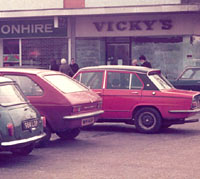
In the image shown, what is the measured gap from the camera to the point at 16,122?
8570 mm

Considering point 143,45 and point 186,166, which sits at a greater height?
point 143,45

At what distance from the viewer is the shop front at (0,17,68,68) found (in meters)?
26.5

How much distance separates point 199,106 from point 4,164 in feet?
18.7

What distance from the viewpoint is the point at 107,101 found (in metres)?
13.0

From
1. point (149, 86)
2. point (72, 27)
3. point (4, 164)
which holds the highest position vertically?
point (72, 27)

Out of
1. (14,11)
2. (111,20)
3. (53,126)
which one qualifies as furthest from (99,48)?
(53,126)

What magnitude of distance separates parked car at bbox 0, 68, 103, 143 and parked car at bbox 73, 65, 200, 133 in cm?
175

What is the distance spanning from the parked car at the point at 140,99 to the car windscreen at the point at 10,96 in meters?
4.02

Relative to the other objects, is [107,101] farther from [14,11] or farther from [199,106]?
[14,11]

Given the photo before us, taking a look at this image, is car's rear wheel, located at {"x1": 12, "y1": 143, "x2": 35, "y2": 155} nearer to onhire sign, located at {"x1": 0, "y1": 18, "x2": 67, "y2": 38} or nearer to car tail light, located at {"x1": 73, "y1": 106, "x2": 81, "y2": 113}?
car tail light, located at {"x1": 73, "y1": 106, "x2": 81, "y2": 113}

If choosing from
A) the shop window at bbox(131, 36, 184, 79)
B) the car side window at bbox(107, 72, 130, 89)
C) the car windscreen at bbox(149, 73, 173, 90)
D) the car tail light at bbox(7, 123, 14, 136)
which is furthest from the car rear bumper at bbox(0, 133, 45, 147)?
the shop window at bbox(131, 36, 184, 79)

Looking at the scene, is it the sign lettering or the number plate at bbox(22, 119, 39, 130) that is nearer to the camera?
the number plate at bbox(22, 119, 39, 130)

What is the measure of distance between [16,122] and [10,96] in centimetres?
60

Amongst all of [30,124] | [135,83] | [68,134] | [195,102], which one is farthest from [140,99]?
[30,124]
